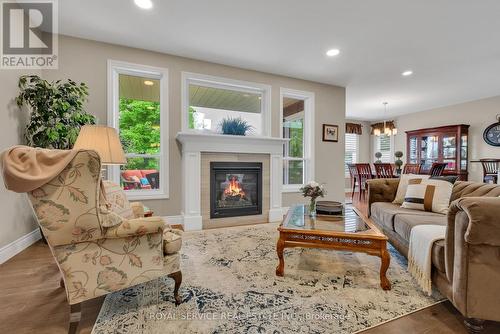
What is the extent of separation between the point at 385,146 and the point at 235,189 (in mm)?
6719

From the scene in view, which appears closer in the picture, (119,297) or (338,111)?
(119,297)

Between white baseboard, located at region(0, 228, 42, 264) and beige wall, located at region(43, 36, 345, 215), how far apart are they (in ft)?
4.33

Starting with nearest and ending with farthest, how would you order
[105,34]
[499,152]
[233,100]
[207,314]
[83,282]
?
[83,282] → [207,314] → [105,34] → [233,100] → [499,152]

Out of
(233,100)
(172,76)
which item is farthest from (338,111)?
(172,76)

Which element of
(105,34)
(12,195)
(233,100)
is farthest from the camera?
(233,100)

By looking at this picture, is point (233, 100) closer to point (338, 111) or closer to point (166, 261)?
point (338, 111)

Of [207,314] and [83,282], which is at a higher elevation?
[83,282]

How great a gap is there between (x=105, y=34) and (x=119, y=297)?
311cm

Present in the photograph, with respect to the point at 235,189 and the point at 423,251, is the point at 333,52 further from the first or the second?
the point at 423,251

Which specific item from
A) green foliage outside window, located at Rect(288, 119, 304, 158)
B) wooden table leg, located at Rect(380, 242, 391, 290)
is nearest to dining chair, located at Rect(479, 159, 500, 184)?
green foliage outside window, located at Rect(288, 119, 304, 158)

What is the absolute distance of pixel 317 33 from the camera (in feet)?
9.61

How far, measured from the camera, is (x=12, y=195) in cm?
243

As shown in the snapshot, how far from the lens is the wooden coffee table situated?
177cm

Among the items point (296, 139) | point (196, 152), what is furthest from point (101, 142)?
point (296, 139)
